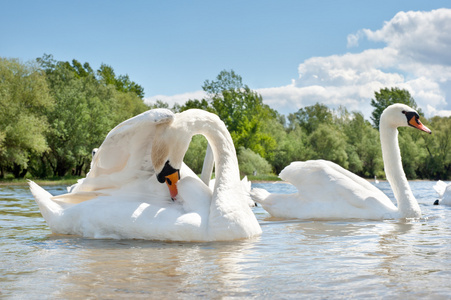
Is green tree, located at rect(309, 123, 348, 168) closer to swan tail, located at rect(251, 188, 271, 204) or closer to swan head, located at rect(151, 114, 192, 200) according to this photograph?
swan tail, located at rect(251, 188, 271, 204)

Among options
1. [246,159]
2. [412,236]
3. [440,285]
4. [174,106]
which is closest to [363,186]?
[412,236]

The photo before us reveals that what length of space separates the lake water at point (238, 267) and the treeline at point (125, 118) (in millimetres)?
35272

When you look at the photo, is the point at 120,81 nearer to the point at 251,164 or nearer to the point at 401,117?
the point at 251,164

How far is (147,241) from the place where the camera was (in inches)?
252

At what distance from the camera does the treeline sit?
42031mm

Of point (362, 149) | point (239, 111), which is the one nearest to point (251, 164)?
point (239, 111)

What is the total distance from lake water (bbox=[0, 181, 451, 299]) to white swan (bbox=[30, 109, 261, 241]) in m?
0.18

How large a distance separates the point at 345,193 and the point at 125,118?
4912cm

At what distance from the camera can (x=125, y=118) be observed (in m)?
56.3

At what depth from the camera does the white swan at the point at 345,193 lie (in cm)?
894

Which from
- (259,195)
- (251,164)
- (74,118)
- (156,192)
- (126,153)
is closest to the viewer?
(126,153)

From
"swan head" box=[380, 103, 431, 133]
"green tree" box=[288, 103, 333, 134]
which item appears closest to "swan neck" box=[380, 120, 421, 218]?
"swan head" box=[380, 103, 431, 133]

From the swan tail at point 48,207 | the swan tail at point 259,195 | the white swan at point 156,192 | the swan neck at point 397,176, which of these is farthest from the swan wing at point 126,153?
the swan neck at point 397,176

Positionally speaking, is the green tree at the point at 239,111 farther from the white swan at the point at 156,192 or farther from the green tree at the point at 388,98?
the white swan at the point at 156,192
